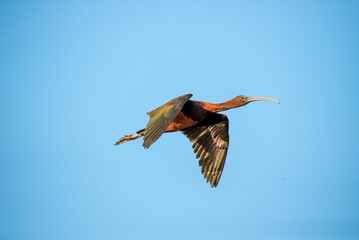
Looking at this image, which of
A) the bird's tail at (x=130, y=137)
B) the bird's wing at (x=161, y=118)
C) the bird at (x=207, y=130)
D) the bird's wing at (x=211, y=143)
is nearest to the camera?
the bird's wing at (x=161, y=118)

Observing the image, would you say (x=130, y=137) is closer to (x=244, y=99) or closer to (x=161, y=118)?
(x=244, y=99)

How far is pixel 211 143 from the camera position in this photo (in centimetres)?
1678

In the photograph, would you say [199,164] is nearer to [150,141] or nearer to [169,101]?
[169,101]

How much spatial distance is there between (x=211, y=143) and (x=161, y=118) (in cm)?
368

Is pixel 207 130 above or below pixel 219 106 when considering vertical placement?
below

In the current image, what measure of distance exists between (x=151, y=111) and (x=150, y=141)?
2437 millimetres

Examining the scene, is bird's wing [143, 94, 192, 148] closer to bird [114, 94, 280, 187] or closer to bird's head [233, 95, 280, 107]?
bird [114, 94, 280, 187]

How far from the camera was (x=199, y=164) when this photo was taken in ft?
54.1

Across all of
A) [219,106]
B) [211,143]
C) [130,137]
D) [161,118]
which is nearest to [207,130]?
[211,143]

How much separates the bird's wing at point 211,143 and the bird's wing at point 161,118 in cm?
213

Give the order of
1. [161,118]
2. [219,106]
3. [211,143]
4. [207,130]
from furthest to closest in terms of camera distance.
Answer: [207,130]
[211,143]
[219,106]
[161,118]

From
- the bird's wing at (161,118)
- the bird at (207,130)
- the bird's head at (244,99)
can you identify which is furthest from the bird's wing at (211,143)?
the bird's wing at (161,118)

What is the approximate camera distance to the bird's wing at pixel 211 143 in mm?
16234

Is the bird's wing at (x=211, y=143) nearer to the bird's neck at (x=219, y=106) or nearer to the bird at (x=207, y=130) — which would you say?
the bird at (x=207, y=130)
